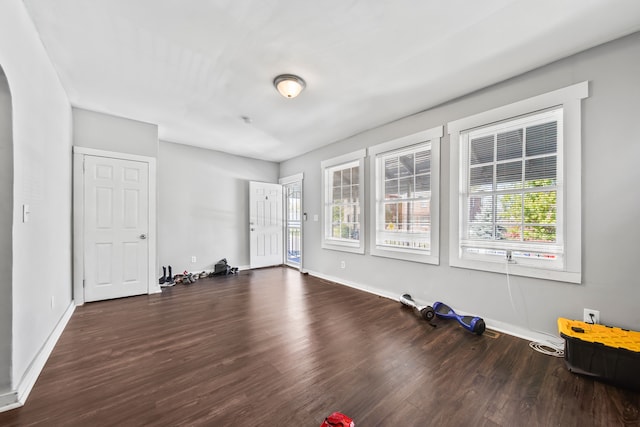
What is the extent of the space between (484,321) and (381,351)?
1299 millimetres

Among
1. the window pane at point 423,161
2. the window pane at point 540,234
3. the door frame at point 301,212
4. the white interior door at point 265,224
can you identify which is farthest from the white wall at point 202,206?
the window pane at point 540,234

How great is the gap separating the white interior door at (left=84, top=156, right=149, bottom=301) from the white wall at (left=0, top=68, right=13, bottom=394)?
219cm

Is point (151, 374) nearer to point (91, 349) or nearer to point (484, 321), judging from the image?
point (91, 349)

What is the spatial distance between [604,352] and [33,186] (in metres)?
4.35

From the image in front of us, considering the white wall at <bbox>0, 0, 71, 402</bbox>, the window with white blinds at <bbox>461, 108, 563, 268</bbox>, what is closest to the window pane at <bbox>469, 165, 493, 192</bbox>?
the window with white blinds at <bbox>461, 108, 563, 268</bbox>

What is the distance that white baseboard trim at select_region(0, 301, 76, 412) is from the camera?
1529mm

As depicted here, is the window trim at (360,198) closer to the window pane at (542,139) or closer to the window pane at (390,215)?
the window pane at (390,215)

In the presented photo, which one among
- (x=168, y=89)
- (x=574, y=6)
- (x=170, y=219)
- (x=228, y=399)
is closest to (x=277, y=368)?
(x=228, y=399)

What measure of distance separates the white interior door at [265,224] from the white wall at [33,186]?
10.3 ft

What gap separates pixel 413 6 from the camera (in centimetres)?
175

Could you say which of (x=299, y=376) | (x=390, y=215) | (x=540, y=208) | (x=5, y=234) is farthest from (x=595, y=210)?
(x=5, y=234)

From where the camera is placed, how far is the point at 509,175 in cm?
265

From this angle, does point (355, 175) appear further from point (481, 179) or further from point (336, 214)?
point (481, 179)

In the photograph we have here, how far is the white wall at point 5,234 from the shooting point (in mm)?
1525
